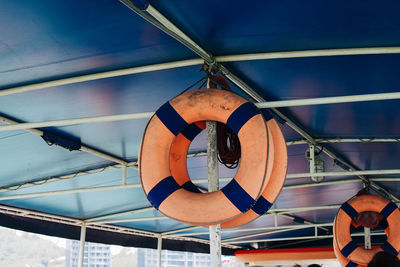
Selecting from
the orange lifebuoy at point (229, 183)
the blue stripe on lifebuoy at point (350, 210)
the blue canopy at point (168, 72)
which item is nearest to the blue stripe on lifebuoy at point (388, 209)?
the blue stripe on lifebuoy at point (350, 210)

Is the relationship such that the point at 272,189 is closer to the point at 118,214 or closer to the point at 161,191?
the point at 161,191

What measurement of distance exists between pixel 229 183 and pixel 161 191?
45cm

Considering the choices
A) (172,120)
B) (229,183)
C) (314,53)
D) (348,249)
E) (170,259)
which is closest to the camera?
(229,183)

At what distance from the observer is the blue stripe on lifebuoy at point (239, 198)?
2945 millimetres

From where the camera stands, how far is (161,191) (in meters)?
3.12

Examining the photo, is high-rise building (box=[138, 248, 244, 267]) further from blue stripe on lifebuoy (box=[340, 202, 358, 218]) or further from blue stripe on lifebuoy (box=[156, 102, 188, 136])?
blue stripe on lifebuoy (box=[156, 102, 188, 136])

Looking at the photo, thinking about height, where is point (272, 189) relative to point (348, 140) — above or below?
below

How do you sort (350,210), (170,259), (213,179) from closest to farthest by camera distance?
(213,179) < (350,210) < (170,259)

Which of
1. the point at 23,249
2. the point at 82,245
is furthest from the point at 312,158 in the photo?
the point at 23,249

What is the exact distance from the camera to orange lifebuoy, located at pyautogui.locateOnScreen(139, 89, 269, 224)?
296cm

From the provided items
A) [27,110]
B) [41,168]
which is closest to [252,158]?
[27,110]

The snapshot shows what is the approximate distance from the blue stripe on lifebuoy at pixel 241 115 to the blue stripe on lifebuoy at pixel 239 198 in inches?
15.8

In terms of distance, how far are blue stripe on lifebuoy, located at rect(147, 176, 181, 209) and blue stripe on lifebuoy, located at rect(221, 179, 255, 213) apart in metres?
0.38

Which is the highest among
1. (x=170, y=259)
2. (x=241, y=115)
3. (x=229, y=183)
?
(x=170, y=259)
